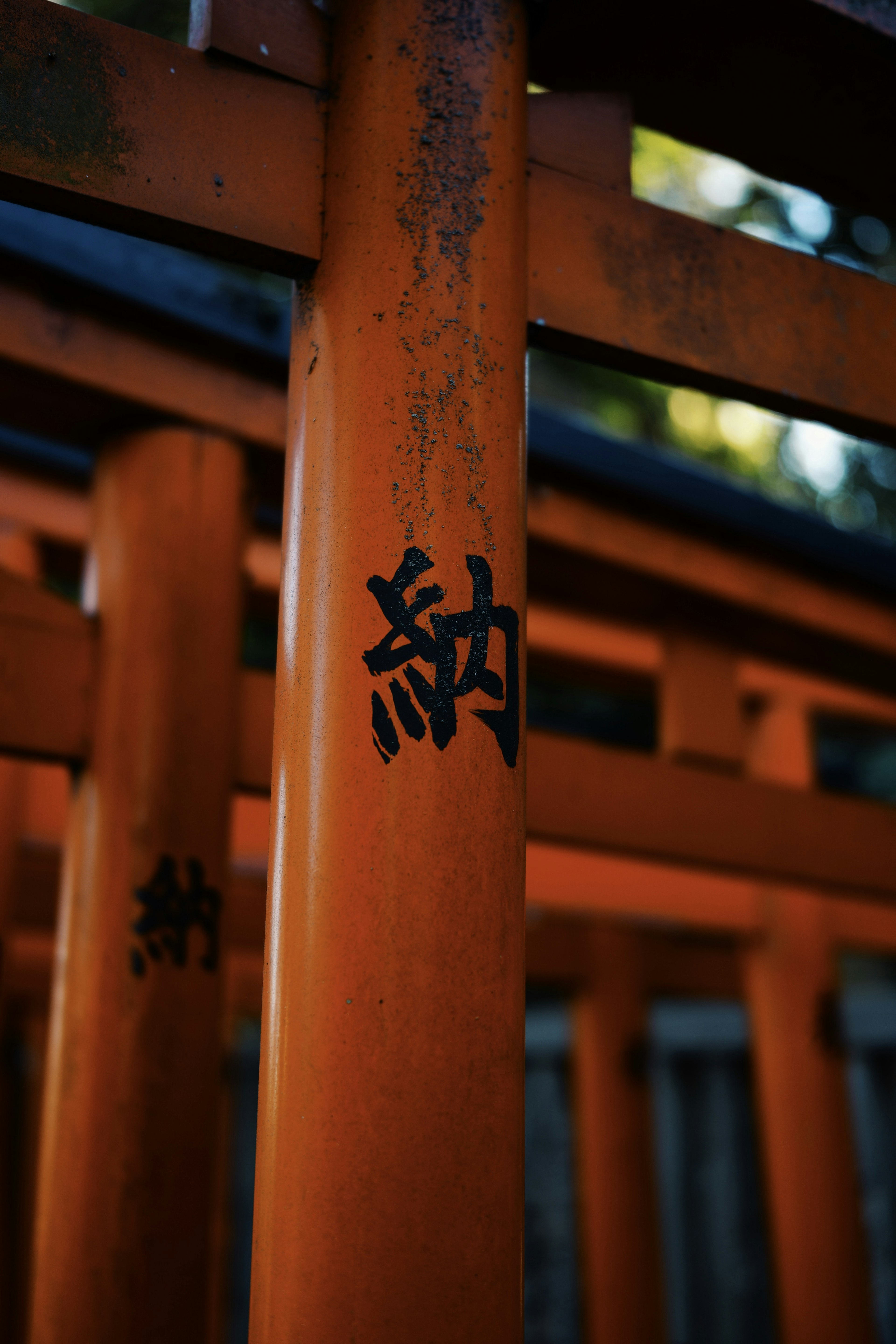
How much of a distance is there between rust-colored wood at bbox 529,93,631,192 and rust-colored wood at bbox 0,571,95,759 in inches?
66.4

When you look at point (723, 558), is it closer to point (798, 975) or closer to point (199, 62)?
point (798, 975)

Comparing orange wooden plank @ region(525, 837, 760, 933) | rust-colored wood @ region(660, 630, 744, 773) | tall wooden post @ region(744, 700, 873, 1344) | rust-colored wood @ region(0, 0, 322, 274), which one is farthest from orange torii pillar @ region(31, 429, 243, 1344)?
tall wooden post @ region(744, 700, 873, 1344)

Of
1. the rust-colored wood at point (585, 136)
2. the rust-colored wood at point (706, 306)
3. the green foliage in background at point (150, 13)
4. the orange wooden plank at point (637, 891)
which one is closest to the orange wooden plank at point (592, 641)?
the orange wooden plank at point (637, 891)

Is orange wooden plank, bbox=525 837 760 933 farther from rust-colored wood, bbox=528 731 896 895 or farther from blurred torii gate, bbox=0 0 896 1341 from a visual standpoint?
blurred torii gate, bbox=0 0 896 1341

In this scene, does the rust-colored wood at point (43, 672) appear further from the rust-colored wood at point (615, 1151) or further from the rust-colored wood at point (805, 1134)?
the rust-colored wood at point (615, 1151)

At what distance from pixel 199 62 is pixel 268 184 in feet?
0.73

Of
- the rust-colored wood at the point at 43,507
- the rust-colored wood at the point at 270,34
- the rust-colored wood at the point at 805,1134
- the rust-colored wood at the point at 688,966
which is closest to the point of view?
the rust-colored wood at the point at 270,34

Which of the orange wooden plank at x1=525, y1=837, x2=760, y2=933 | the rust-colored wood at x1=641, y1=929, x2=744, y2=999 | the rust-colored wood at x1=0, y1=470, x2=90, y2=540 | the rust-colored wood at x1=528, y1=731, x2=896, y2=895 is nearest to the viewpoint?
the rust-colored wood at x1=528, y1=731, x2=896, y2=895

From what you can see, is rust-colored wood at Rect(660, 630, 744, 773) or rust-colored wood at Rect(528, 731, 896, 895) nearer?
rust-colored wood at Rect(528, 731, 896, 895)

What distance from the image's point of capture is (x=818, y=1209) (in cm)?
544

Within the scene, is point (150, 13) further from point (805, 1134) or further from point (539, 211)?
point (805, 1134)

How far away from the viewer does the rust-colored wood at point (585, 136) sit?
2.21 metres

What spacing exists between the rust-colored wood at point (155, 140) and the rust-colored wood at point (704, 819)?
198cm

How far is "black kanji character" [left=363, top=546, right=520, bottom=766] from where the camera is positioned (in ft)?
5.68
